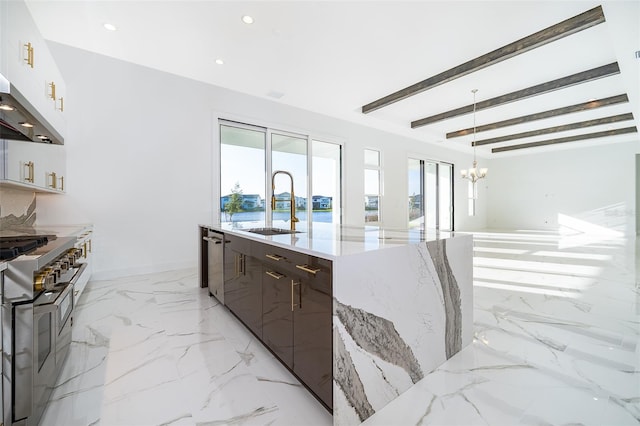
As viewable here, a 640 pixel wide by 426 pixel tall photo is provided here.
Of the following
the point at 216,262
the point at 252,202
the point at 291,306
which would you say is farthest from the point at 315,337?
the point at 252,202

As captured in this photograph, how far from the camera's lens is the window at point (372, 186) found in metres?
6.93

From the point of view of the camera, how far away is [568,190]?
31.4 feet

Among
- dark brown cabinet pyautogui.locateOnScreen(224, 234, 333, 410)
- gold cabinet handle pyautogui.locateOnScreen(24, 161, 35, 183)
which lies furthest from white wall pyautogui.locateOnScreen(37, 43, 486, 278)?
dark brown cabinet pyautogui.locateOnScreen(224, 234, 333, 410)

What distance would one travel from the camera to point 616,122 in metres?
6.53

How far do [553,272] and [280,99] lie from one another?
5.14 m

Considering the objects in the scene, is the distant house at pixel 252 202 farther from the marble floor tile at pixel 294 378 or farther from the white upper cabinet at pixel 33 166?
the white upper cabinet at pixel 33 166

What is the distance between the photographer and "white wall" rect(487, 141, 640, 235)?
8594 mm

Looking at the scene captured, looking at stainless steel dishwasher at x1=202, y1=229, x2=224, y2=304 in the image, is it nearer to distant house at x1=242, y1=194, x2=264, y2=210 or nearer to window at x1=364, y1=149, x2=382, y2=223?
distant house at x1=242, y1=194, x2=264, y2=210

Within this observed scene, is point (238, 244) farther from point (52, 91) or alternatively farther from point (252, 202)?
point (252, 202)

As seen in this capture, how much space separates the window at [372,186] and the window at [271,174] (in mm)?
900

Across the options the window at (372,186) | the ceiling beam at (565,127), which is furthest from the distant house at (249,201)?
the ceiling beam at (565,127)

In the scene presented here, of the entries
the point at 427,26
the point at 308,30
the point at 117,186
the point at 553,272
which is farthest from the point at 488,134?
the point at 117,186

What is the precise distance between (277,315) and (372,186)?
5831mm

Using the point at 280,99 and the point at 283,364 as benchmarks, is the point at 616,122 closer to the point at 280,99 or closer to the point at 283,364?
the point at 280,99
